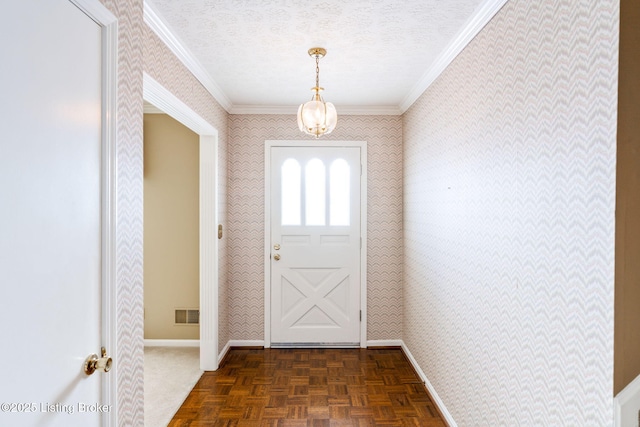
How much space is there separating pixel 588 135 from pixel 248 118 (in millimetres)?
3248

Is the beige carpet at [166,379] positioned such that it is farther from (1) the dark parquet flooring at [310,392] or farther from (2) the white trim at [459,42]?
(2) the white trim at [459,42]

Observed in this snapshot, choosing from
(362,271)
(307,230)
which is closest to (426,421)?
(362,271)

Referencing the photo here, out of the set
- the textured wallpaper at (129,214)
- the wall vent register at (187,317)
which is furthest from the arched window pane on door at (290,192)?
the textured wallpaper at (129,214)

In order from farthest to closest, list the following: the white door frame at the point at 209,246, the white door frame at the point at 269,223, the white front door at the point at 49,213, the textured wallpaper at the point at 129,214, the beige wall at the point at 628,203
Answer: the white door frame at the point at 269,223
the white door frame at the point at 209,246
the textured wallpaper at the point at 129,214
the beige wall at the point at 628,203
the white front door at the point at 49,213

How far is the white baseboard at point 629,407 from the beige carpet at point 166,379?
96.2 inches

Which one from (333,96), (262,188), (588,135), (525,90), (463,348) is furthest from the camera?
(262,188)

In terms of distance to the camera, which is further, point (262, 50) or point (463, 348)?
point (262, 50)

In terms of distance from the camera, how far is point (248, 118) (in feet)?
13.1

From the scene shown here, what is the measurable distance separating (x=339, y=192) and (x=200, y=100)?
163cm

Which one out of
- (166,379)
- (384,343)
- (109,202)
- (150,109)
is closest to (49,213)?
(109,202)

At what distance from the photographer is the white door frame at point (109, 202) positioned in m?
1.25

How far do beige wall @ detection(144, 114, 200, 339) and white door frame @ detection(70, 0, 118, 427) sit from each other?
9.16ft

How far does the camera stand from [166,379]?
128 inches

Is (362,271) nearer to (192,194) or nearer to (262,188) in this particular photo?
(262,188)
